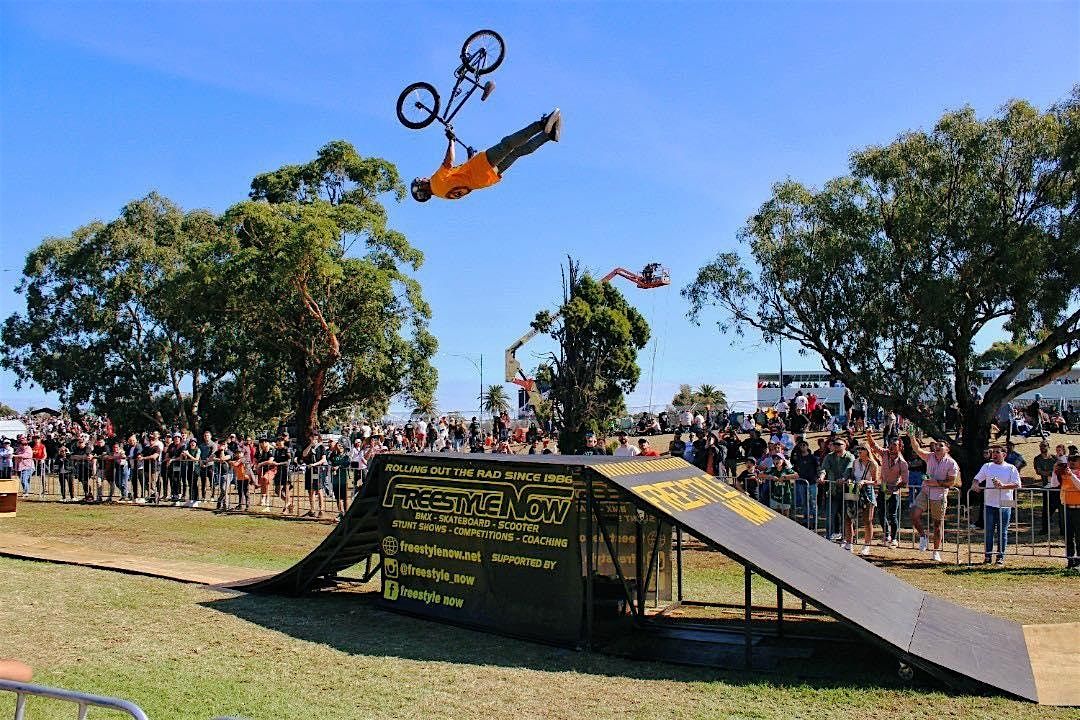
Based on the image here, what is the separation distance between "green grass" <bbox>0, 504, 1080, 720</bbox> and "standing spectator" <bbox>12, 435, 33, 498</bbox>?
14113 mm

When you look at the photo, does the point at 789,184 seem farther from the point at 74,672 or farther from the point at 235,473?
the point at 74,672

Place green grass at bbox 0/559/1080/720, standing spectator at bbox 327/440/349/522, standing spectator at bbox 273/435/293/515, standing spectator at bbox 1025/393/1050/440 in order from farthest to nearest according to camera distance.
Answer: standing spectator at bbox 1025/393/1050/440
standing spectator at bbox 273/435/293/515
standing spectator at bbox 327/440/349/522
green grass at bbox 0/559/1080/720

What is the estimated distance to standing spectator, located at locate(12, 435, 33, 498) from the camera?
79.4 ft

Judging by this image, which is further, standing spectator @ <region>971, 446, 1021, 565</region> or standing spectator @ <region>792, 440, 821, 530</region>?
standing spectator @ <region>792, 440, 821, 530</region>

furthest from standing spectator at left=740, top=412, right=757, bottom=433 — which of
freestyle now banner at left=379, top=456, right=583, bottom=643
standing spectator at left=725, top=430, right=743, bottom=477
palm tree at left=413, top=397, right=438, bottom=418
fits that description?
freestyle now banner at left=379, top=456, right=583, bottom=643

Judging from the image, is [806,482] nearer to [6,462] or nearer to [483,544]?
[483,544]

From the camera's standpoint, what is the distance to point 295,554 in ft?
50.3

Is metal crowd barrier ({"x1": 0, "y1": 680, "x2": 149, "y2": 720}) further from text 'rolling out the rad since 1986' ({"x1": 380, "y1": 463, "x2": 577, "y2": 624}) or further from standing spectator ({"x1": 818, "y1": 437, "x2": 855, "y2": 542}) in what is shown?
standing spectator ({"x1": 818, "y1": 437, "x2": 855, "y2": 542})

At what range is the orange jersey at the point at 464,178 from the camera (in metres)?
13.9

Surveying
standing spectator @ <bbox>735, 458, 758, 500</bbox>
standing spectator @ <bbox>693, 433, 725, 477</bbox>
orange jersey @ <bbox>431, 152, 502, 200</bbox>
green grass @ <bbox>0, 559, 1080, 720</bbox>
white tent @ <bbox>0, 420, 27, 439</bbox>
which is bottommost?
green grass @ <bbox>0, 559, 1080, 720</bbox>

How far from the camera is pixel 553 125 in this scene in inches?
528

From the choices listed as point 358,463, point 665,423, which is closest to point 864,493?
point 358,463

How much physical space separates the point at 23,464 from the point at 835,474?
2089cm

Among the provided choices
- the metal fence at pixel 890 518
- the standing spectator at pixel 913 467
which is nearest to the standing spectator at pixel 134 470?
the metal fence at pixel 890 518
